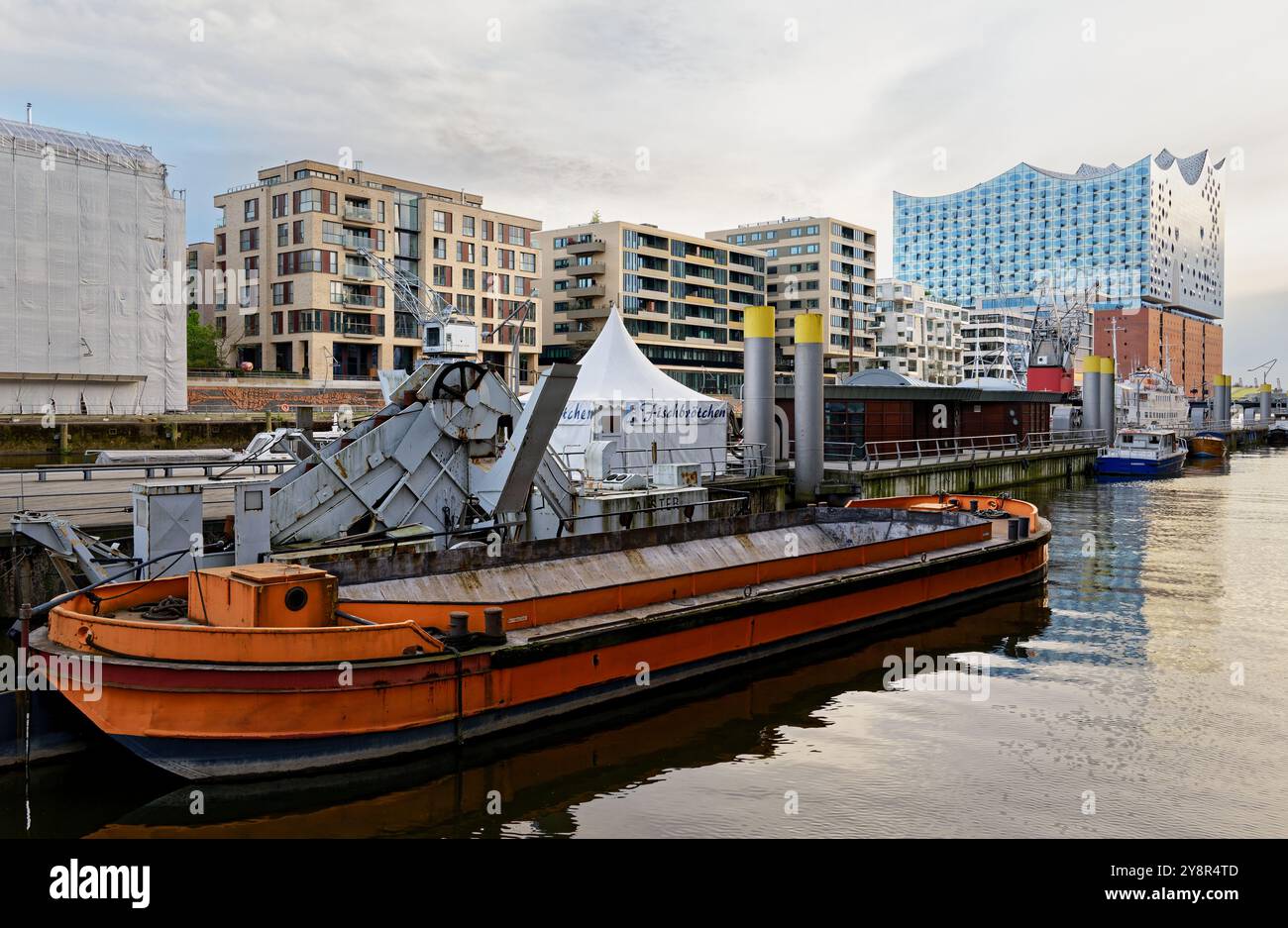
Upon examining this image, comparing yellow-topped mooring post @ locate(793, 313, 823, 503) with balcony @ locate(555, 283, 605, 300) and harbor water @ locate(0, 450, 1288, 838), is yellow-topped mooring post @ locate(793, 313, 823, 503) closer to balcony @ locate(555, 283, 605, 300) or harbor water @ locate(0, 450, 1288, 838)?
harbor water @ locate(0, 450, 1288, 838)

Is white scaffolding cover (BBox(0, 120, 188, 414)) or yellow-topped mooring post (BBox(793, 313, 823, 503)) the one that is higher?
white scaffolding cover (BBox(0, 120, 188, 414))

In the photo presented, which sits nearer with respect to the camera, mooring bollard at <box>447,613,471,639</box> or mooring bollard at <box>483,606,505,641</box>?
mooring bollard at <box>447,613,471,639</box>

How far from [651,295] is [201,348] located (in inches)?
1762

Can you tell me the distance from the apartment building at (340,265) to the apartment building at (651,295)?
50.8 ft

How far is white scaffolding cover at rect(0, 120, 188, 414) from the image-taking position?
5291 cm

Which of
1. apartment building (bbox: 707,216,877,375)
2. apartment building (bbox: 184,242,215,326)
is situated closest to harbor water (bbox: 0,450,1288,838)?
apartment building (bbox: 184,242,215,326)

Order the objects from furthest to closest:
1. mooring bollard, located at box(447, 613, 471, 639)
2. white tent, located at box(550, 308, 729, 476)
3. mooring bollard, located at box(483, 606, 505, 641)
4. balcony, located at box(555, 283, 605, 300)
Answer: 1. balcony, located at box(555, 283, 605, 300)
2. white tent, located at box(550, 308, 729, 476)
3. mooring bollard, located at box(483, 606, 505, 641)
4. mooring bollard, located at box(447, 613, 471, 639)

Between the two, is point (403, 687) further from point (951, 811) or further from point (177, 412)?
point (177, 412)

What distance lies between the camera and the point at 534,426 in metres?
17.8

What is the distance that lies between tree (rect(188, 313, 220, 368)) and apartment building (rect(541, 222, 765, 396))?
32787 mm

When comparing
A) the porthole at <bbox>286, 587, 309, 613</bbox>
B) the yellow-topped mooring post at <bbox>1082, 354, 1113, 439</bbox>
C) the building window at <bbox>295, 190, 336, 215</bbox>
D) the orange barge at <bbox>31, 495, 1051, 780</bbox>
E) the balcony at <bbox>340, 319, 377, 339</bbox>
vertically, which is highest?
the building window at <bbox>295, 190, 336, 215</bbox>

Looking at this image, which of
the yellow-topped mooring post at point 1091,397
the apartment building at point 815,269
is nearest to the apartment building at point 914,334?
the apartment building at point 815,269

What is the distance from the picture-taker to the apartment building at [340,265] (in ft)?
245

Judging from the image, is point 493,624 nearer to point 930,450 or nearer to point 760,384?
point 760,384
